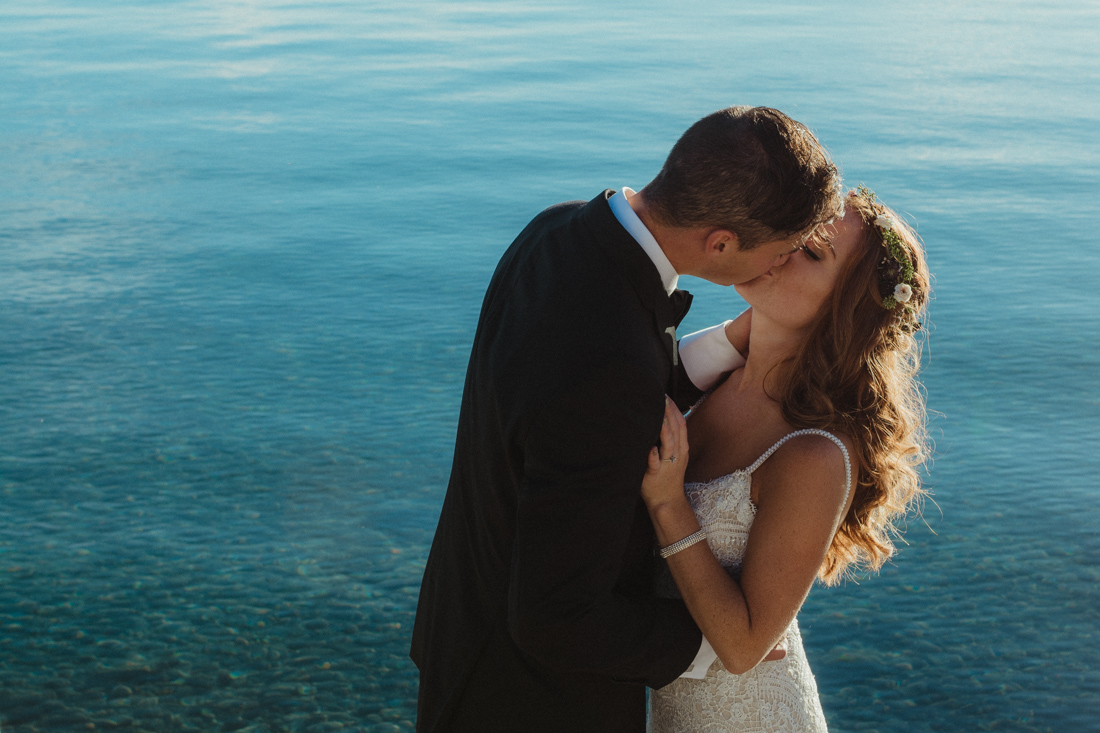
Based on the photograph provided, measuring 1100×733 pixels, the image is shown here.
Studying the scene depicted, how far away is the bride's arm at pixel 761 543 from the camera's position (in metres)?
2.18

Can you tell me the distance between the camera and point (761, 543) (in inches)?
92.1

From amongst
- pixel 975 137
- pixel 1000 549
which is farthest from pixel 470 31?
pixel 1000 549

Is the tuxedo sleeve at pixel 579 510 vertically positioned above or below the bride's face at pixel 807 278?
below

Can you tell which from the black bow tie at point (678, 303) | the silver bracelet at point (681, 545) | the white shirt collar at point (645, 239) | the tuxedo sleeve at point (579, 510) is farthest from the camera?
the silver bracelet at point (681, 545)

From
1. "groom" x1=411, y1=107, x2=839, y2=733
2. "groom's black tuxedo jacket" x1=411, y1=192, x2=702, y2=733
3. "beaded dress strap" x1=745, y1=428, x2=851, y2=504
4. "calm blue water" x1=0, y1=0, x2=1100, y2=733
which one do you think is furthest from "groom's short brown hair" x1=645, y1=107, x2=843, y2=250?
"calm blue water" x1=0, y1=0, x2=1100, y2=733

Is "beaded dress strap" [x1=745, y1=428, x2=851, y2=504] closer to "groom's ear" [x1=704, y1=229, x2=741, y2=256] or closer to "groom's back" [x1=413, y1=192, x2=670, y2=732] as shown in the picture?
"groom's back" [x1=413, y1=192, x2=670, y2=732]

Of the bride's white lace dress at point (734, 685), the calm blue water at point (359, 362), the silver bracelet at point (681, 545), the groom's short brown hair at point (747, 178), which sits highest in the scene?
the groom's short brown hair at point (747, 178)

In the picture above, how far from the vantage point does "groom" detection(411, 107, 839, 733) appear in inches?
72.7

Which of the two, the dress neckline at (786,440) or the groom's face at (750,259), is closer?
the groom's face at (750,259)

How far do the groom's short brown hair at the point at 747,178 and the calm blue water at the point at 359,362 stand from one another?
2863 millimetres

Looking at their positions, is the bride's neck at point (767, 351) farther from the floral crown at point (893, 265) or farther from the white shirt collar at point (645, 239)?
the white shirt collar at point (645, 239)

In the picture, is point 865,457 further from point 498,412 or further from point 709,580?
point 498,412

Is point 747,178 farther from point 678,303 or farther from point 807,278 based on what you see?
point 807,278

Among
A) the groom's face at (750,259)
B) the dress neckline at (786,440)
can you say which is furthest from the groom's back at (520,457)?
the dress neckline at (786,440)
